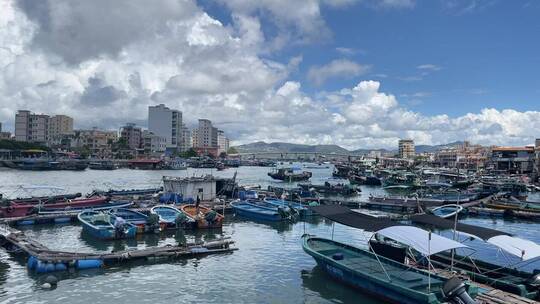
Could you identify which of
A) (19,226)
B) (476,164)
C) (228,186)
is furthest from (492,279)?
(476,164)

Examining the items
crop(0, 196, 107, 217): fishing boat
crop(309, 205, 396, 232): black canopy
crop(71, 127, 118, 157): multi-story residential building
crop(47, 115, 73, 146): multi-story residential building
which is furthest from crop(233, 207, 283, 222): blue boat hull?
crop(47, 115, 73, 146): multi-story residential building

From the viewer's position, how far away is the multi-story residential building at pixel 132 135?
180000 mm

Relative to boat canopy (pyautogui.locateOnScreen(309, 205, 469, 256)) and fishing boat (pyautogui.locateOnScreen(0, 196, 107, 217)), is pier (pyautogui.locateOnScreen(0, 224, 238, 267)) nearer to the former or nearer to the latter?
boat canopy (pyautogui.locateOnScreen(309, 205, 469, 256))

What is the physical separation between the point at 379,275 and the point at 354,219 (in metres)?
4.13

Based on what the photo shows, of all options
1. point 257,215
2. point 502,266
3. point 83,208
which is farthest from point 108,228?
point 502,266

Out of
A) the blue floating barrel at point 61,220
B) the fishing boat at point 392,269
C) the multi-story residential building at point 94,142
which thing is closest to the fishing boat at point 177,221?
the blue floating barrel at point 61,220

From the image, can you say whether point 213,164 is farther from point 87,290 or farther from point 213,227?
point 87,290

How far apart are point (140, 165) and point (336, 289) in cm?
12946

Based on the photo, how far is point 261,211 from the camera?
120 ft


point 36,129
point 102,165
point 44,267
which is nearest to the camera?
point 44,267

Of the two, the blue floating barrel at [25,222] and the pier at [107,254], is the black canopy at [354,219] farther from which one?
the blue floating barrel at [25,222]

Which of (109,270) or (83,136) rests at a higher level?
(83,136)

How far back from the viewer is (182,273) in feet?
65.7

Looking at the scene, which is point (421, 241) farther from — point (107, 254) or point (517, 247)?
point (107, 254)
